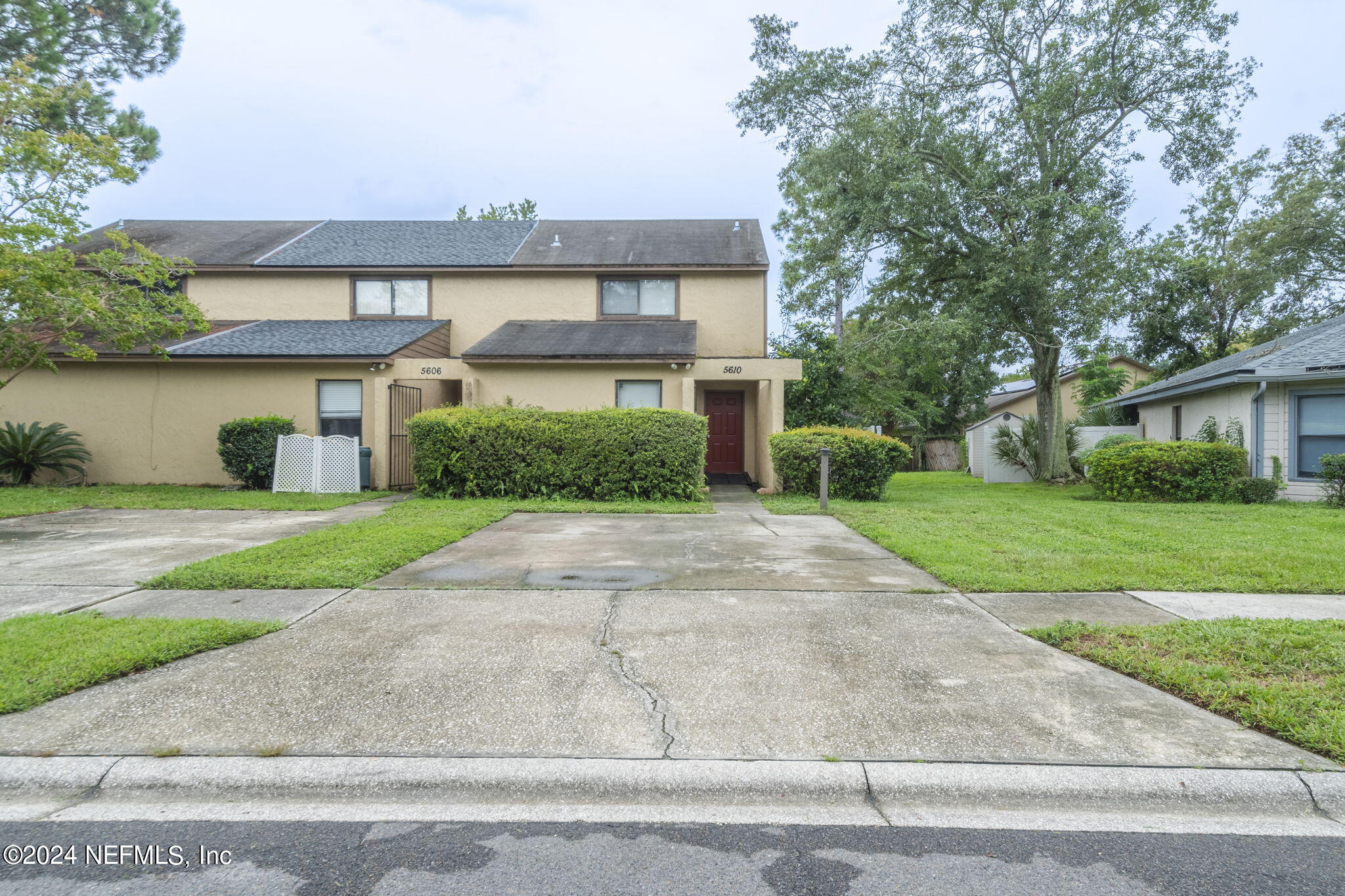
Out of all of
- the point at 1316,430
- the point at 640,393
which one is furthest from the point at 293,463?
the point at 1316,430

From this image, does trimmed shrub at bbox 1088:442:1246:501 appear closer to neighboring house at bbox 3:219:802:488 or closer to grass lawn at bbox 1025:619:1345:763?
neighboring house at bbox 3:219:802:488

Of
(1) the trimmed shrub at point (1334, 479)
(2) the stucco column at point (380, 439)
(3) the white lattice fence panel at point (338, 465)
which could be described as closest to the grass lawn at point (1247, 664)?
(1) the trimmed shrub at point (1334, 479)

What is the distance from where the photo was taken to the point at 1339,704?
3170 mm

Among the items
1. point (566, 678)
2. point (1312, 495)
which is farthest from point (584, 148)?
point (566, 678)

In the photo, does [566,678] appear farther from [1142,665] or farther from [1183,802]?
[1142,665]

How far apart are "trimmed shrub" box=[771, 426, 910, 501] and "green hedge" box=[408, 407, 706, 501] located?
2.06 meters

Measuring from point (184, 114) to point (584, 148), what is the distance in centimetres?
1524

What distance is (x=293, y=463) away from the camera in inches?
509

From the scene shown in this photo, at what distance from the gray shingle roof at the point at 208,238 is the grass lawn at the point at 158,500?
6.93 m

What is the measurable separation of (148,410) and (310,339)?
12.1 feet

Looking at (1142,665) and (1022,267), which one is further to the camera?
(1022,267)

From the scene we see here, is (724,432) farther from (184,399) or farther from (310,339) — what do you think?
(184,399)

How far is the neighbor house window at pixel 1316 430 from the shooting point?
12.7m

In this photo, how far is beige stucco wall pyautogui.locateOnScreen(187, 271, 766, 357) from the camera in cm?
1675
